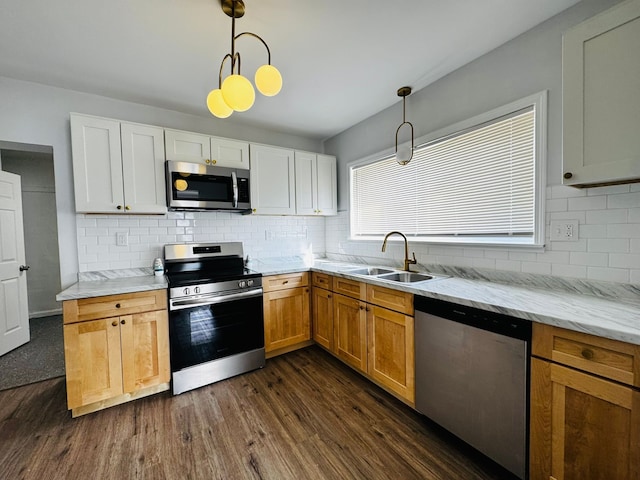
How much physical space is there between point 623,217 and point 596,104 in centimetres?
62

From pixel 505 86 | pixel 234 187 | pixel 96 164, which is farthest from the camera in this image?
pixel 234 187

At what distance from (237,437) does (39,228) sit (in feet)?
14.8

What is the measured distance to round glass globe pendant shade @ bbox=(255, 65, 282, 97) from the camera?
4.57ft

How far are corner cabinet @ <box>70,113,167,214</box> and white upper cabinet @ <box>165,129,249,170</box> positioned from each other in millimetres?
96

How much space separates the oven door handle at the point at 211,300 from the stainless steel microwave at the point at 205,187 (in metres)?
0.86

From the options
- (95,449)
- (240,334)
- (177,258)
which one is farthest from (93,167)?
(95,449)

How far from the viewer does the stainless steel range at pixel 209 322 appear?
217 cm

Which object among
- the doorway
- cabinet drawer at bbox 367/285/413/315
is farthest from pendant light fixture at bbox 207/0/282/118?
the doorway

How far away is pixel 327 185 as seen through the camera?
3.43 meters

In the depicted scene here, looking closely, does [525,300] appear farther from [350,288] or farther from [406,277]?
[350,288]

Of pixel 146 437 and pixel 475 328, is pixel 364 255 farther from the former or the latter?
pixel 146 437

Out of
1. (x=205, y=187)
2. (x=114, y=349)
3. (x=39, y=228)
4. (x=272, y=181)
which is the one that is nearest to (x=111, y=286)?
(x=114, y=349)

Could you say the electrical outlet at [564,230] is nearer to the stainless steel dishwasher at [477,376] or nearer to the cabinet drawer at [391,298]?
the stainless steel dishwasher at [477,376]

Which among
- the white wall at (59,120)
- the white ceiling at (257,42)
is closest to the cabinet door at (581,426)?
the white ceiling at (257,42)
